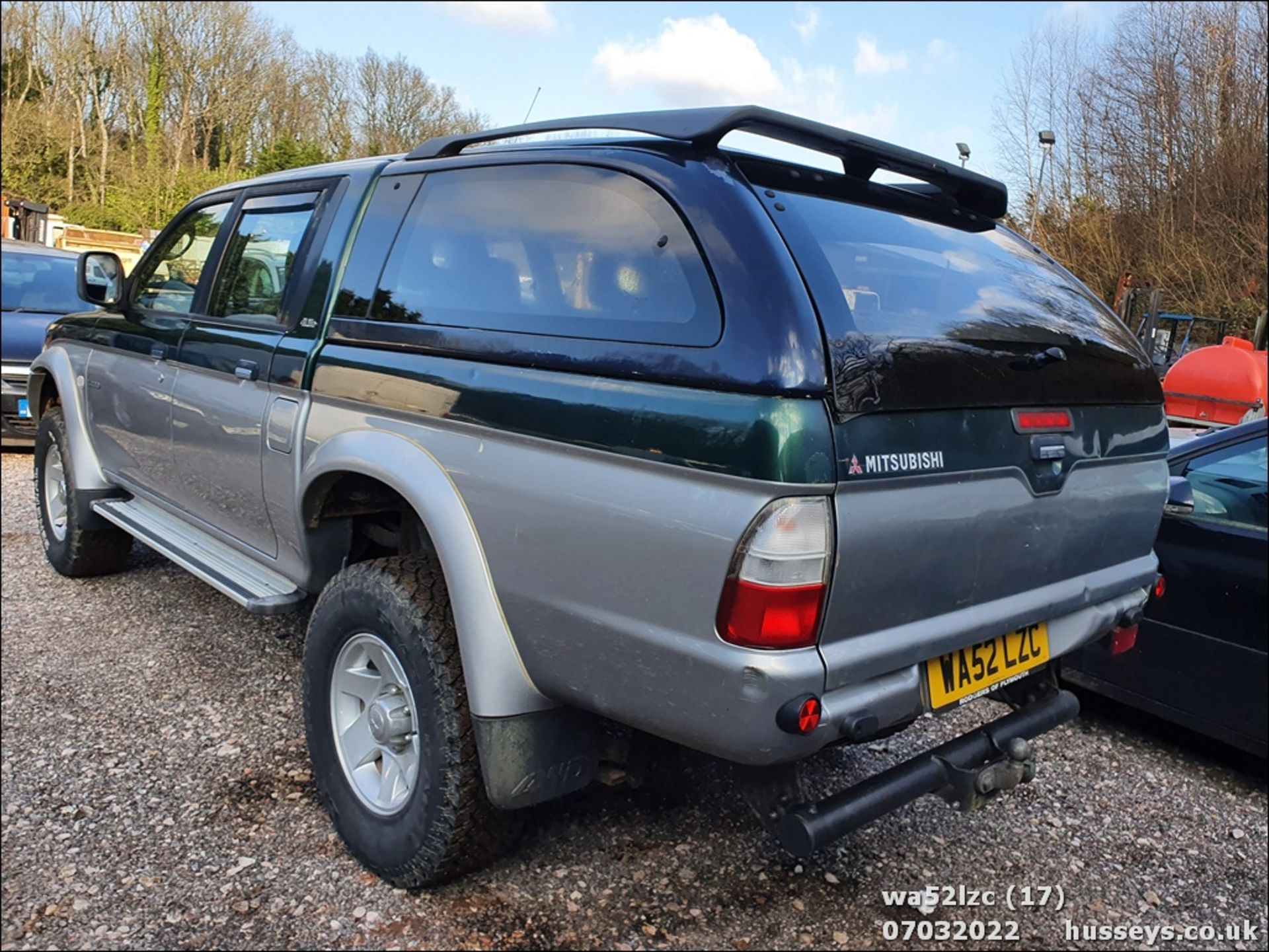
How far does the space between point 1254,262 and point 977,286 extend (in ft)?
71.6

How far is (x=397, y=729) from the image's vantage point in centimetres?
253

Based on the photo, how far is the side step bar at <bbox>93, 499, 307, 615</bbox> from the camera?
3.11 meters

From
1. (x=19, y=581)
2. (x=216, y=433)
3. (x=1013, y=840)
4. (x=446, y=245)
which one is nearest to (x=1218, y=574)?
(x=1013, y=840)

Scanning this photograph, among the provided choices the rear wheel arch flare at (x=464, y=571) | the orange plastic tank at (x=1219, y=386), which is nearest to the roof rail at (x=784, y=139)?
the rear wheel arch flare at (x=464, y=571)

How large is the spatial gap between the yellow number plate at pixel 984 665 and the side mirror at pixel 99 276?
3.97m

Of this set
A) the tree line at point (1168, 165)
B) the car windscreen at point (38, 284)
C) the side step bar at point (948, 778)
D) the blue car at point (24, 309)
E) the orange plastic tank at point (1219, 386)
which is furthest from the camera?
the tree line at point (1168, 165)

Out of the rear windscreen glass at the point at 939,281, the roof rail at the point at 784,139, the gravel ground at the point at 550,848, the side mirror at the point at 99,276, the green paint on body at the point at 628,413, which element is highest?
the roof rail at the point at 784,139

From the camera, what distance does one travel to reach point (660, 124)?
220cm

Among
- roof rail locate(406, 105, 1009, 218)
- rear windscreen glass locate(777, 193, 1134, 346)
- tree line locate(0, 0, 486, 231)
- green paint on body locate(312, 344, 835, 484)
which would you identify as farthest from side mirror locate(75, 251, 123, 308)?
tree line locate(0, 0, 486, 231)

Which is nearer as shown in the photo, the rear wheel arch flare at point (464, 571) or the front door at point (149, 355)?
the rear wheel arch flare at point (464, 571)

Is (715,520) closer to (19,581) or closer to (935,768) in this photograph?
(935,768)

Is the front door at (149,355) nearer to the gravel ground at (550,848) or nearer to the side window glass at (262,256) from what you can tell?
the side window glass at (262,256)

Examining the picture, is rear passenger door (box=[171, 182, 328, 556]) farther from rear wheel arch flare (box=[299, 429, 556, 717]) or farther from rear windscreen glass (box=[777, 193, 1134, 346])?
rear windscreen glass (box=[777, 193, 1134, 346])

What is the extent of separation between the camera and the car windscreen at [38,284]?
852cm
